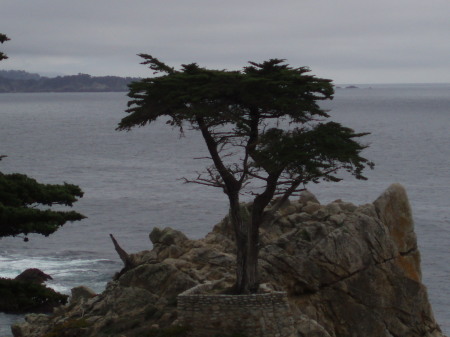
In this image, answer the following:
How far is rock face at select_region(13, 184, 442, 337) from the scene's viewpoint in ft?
96.7

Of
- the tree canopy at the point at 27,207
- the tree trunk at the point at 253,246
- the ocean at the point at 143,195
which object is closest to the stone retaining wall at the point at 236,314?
the tree trunk at the point at 253,246

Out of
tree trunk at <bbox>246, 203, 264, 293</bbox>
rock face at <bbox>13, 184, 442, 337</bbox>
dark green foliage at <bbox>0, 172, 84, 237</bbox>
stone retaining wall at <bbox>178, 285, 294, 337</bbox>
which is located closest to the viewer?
dark green foliage at <bbox>0, 172, 84, 237</bbox>

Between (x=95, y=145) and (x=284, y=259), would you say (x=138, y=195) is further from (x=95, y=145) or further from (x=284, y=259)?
(x=95, y=145)

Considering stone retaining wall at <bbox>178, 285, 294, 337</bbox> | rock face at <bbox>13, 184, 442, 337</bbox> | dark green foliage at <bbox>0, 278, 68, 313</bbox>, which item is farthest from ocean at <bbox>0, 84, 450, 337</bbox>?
dark green foliage at <bbox>0, 278, 68, 313</bbox>

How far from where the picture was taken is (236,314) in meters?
25.9

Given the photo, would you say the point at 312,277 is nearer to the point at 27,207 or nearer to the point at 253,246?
the point at 253,246

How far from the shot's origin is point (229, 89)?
26.5 m

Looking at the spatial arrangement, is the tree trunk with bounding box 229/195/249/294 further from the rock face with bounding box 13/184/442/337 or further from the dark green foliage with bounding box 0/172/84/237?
the dark green foliage with bounding box 0/172/84/237

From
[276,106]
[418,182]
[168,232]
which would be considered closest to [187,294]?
[276,106]

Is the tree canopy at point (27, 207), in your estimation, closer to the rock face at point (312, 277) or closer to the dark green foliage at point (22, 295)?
the dark green foliage at point (22, 295)

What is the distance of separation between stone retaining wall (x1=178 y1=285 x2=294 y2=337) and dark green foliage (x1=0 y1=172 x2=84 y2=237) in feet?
20.2

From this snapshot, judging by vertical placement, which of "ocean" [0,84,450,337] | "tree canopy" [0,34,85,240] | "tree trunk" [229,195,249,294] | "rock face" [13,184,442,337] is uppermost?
"tree canopy" [0,34,85,240]

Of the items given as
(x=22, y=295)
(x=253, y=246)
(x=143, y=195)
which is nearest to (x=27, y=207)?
(x=22, y=295)

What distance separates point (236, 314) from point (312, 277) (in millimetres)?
7603
